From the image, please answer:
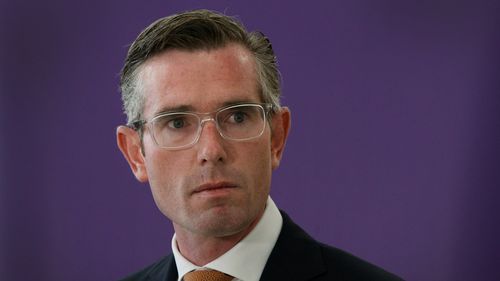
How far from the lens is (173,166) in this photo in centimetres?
241

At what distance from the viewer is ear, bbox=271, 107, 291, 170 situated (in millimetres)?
2588

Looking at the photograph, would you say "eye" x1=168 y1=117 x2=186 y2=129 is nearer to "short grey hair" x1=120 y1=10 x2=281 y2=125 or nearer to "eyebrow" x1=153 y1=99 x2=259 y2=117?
"eyebrow" x1=153 y1=99 x2=259 y2=117

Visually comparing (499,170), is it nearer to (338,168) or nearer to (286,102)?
(338,168)

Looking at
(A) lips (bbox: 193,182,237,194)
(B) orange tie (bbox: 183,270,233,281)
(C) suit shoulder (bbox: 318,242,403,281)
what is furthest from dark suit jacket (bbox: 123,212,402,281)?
(A) lips (bbox: 193,182,237,194)

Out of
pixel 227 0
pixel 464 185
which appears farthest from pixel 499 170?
pixel 227 0

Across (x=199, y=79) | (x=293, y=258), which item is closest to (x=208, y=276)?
(x=293, y=258)

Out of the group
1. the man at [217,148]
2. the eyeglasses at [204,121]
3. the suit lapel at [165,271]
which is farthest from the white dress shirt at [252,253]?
the eyeglasses at [204,121]

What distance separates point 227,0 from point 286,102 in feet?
1.77

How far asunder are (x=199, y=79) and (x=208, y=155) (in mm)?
222

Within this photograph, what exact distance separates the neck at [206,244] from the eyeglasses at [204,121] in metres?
0.26

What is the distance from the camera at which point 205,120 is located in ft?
7.79

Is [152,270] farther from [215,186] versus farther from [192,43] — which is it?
[192,43]

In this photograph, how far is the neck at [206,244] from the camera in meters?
2.48

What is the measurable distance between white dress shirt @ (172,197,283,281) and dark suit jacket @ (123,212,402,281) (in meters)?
0.02
